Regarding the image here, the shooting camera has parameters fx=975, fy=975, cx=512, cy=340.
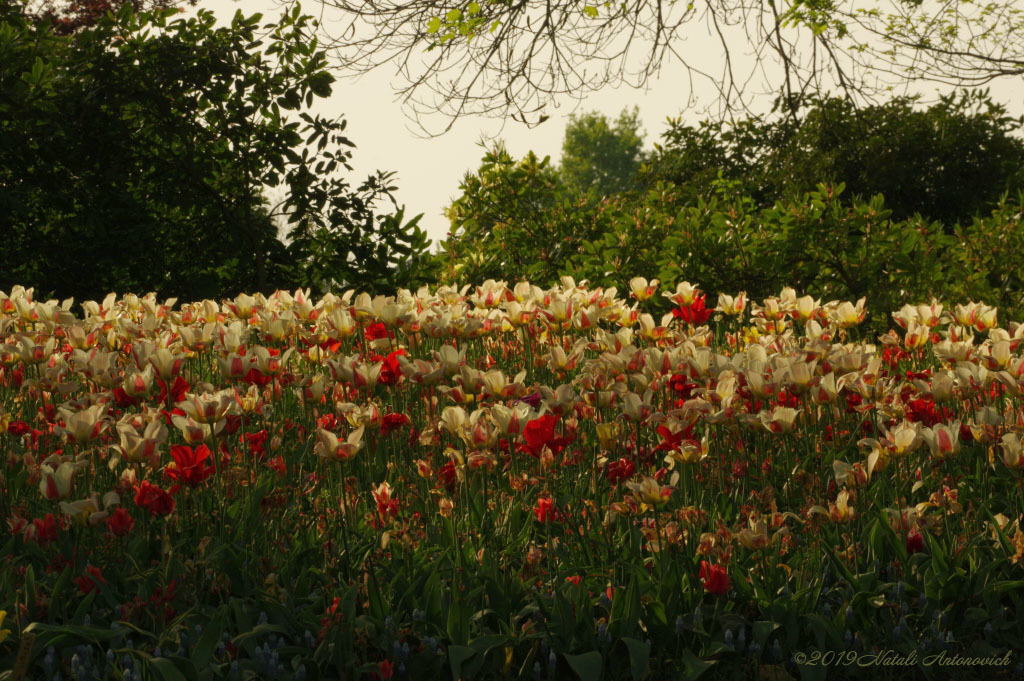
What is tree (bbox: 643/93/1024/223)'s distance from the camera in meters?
11.7

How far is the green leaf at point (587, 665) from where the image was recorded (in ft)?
8.60

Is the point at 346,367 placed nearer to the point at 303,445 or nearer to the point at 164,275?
the point at 303,445

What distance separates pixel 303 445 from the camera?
4434 mm

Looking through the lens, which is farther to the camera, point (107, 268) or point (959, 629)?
point (107, 268)

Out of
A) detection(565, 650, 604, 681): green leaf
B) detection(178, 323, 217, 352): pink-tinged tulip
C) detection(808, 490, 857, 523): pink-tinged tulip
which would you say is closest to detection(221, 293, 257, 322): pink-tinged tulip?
detection(178, 323, 217, 352): pink-tinged tulip

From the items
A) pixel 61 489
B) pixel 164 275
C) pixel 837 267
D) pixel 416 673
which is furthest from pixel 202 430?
pixel 164 275

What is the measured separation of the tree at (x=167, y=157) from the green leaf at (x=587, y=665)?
6781 mm

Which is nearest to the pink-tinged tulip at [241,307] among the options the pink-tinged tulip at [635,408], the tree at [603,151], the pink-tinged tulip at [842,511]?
the pink-tinged tulip at [635,408]

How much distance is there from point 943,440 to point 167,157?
8.39 m

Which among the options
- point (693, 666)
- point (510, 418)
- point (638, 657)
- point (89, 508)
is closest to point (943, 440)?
point (693, 666)

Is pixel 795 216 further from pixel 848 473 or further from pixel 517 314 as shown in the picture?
pixel 848 473

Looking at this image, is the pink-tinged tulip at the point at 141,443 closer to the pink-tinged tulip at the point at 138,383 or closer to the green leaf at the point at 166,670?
the pink-tinged tulip at the point at 138,383

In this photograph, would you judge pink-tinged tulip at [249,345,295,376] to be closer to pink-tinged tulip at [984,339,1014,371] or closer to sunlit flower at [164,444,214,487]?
sunlit flower at [164,444,214,487]

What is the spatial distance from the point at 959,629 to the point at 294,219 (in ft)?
23.9
